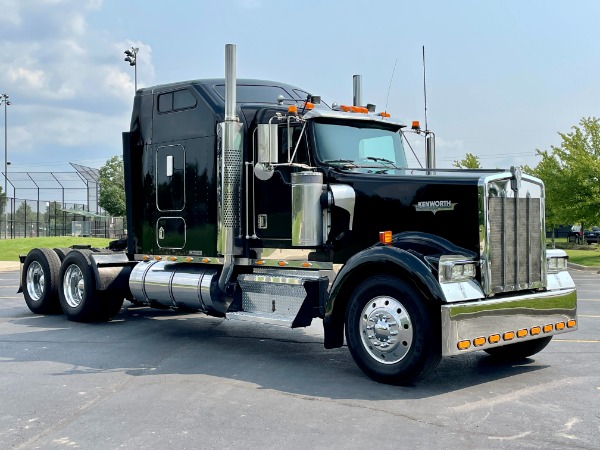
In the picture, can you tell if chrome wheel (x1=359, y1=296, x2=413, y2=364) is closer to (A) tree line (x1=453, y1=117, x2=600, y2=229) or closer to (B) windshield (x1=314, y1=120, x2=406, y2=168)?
(B) windshield (x1=314, y1=120, x2=406, y2=168)

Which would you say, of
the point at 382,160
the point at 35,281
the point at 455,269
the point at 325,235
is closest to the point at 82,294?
the point at 35,281

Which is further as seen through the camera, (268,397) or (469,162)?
(469,162)

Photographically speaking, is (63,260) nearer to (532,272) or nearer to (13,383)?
(13,383)

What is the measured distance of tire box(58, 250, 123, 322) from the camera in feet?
35.4

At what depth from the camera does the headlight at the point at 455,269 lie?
21.4 ft

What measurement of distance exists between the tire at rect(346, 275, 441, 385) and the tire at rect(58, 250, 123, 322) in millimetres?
5049

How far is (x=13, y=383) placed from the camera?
22.8ft

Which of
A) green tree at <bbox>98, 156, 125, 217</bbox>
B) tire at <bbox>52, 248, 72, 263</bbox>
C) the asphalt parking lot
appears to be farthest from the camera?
green tree at <bbox>98, 156, 125, 217</bbox>

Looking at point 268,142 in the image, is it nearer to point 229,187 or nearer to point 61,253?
point 229,187

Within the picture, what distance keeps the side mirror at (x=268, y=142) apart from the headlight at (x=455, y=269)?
2.29 metres

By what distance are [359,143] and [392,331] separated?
2558 mm

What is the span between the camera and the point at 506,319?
6.79 meters

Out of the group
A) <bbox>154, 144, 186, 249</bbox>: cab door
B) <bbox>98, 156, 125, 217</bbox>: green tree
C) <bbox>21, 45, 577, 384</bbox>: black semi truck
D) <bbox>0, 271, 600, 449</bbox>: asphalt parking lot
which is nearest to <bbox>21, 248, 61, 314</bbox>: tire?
<bbox>21, 45, 577, 384</bbox>: black semi truck

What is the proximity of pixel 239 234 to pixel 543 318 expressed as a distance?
367 centimetres
